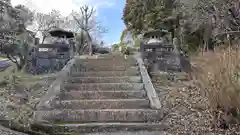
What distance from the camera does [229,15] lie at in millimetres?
10008

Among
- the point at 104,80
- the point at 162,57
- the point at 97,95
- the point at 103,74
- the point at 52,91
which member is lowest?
the point at 97,95

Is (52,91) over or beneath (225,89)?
beneath

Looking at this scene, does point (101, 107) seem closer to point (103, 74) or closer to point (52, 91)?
point (52, 91)

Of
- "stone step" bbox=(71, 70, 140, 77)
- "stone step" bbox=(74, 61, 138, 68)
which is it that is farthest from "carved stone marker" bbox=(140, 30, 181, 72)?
"stone step" bbox=(71, 70, 140, 77)

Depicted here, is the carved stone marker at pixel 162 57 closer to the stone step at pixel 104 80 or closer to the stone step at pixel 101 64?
the stone step at pixel 101 64

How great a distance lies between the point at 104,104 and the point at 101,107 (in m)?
0.10

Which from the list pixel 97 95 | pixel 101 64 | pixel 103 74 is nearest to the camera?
pixel 97 95

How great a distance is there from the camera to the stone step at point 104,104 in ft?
17.4

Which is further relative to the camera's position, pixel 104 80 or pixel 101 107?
pixel 104 80

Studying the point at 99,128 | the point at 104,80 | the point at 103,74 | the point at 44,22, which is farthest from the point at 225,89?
the point at 44,22

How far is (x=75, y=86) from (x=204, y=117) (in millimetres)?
3381

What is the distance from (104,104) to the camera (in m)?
5.29

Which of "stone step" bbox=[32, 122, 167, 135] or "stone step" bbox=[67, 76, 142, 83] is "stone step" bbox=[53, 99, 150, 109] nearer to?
"stone step" bbox=[32, 122, 167, 135]

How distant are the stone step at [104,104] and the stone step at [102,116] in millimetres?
338
